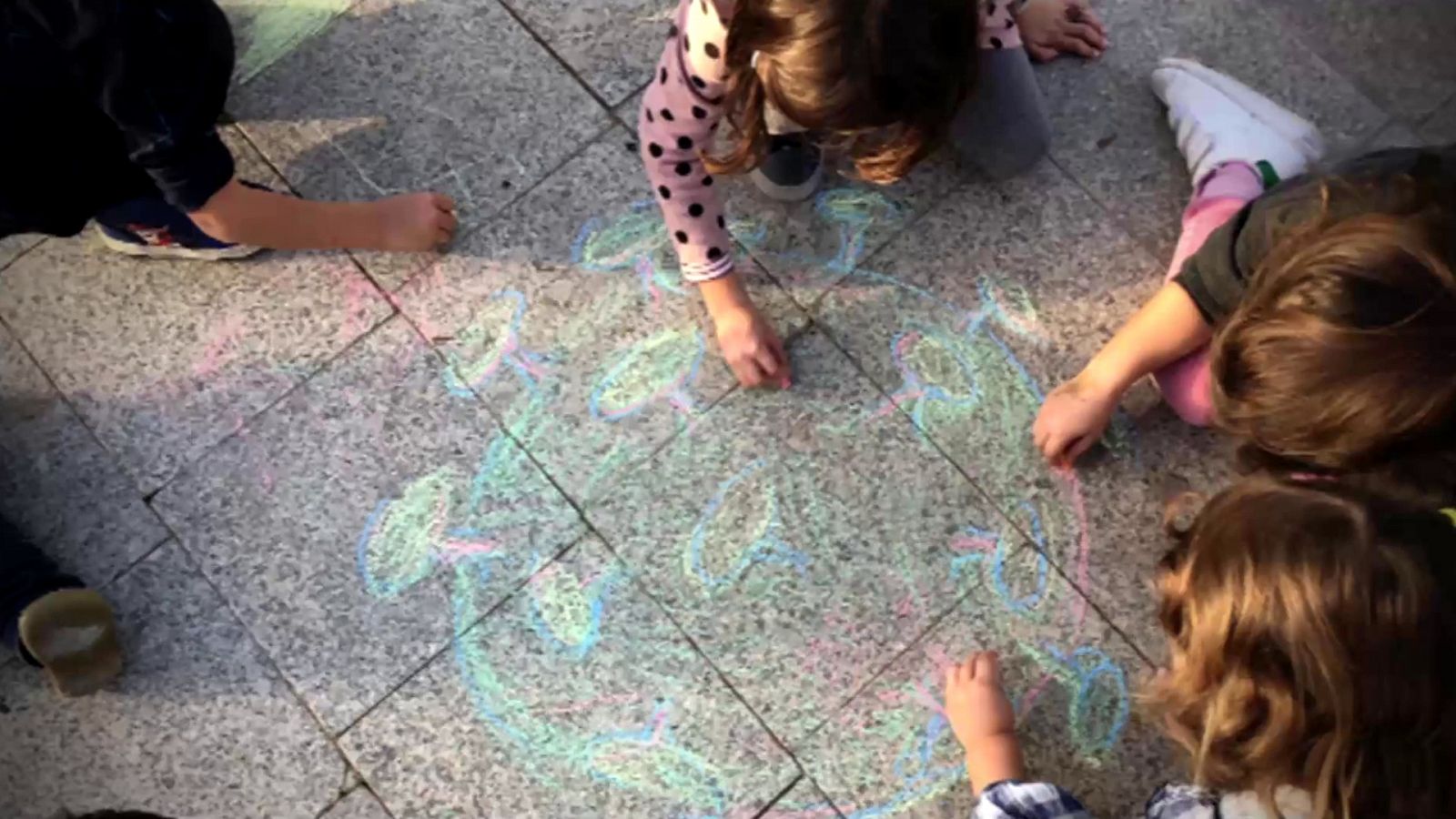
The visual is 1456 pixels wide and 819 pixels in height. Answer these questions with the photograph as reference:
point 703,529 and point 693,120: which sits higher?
point 693,120

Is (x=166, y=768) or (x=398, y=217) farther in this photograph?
(x=398, y=217)

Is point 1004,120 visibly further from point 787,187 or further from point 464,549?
point 464,549

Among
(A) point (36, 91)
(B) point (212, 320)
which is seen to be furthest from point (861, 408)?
(A) point (36, 91)

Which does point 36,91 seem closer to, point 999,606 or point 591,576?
point 591,576

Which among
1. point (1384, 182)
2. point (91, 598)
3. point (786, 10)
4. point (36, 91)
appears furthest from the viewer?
point (91, 598)

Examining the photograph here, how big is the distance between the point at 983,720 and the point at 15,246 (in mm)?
1507

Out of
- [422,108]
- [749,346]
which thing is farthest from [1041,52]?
[422,108]

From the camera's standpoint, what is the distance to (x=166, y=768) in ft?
6.11

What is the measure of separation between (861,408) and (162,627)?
0.98 meters

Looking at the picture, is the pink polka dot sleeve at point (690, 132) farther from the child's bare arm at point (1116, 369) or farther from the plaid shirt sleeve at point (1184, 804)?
the plaid shirt sleeve at point (1184, 804)

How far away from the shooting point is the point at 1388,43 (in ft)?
7.04

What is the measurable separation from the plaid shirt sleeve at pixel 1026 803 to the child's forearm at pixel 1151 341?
0.51 meters

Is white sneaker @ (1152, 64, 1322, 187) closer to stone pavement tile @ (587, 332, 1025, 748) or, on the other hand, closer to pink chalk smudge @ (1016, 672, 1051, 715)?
stone pavement tile @ (587, 332, 1025, 748)

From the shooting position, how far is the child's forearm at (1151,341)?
1.80 metres
